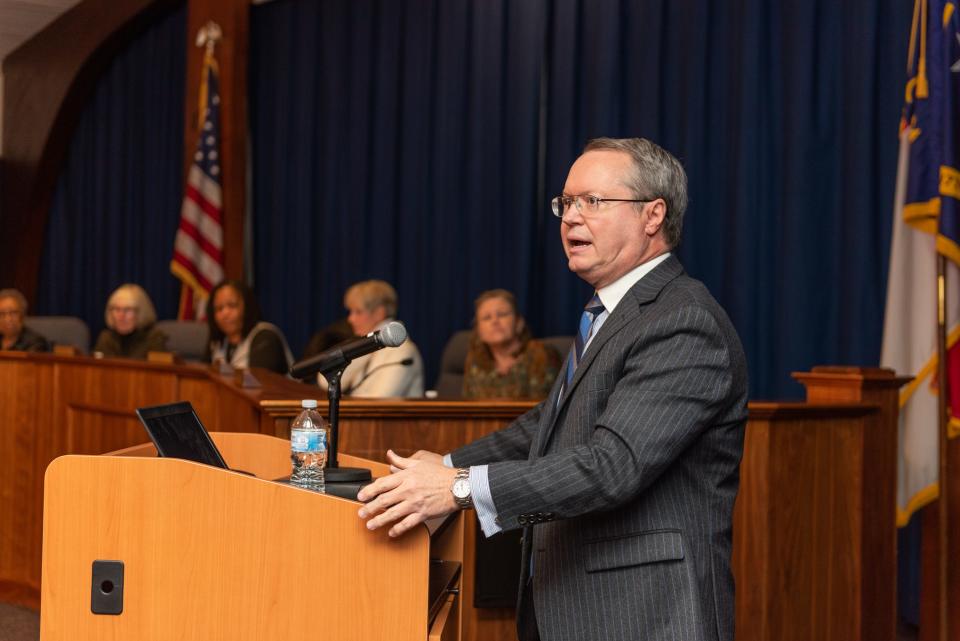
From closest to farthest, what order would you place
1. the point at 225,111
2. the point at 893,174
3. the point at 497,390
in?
the point at 893,174 → the point at 497,390 → the point at 225,111

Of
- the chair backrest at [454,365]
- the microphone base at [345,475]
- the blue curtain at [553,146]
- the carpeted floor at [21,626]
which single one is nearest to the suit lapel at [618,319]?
the microphone base at [345,475]

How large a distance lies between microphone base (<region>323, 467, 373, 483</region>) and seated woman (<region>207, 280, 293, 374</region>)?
3.91 metres

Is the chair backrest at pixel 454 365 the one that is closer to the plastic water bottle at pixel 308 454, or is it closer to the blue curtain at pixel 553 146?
the blue curtain at pixel 553 146

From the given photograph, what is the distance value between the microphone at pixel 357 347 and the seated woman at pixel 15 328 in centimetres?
537

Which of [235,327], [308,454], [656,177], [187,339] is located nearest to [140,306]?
[187,339]

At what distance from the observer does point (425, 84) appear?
7414 mm

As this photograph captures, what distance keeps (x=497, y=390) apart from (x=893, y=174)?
1.94 metres

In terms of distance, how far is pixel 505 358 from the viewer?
204 inches

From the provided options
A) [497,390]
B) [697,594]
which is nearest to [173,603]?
[697,594]

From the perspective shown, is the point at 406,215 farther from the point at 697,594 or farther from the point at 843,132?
the point at 697,594

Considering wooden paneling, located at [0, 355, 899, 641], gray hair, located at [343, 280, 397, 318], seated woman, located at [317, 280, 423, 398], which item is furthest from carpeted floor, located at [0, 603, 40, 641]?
gray hair, located at [343, 280, 397, 318]

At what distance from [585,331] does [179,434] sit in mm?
734

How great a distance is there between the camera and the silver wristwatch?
165 centimetres

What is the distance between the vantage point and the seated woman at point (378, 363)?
15.6 feet
